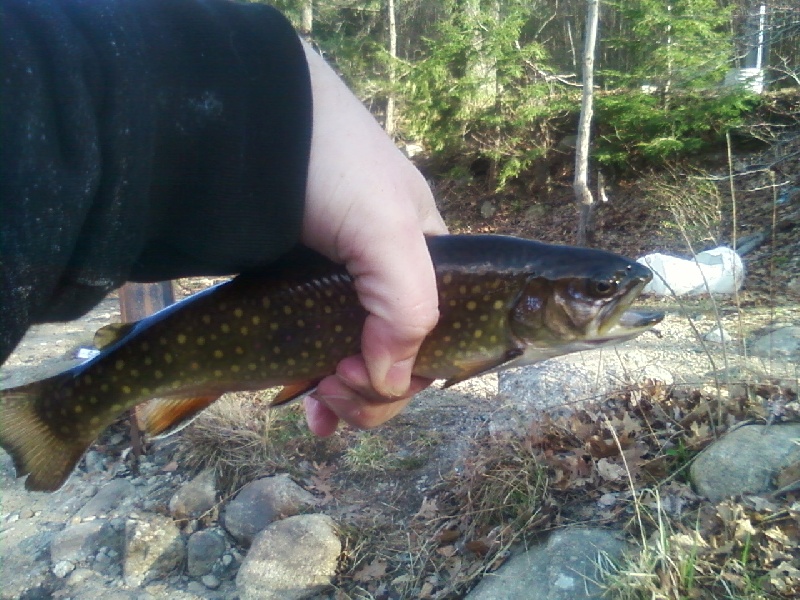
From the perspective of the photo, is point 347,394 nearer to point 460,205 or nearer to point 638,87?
point 638,87

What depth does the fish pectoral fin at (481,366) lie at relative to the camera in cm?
231

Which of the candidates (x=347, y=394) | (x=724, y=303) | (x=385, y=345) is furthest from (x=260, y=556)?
(x=724, y=303)

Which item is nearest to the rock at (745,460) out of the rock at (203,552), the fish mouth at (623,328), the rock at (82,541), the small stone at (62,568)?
the fish mouth at (623,328)

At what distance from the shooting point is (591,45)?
14172 millimetres

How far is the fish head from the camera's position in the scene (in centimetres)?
224

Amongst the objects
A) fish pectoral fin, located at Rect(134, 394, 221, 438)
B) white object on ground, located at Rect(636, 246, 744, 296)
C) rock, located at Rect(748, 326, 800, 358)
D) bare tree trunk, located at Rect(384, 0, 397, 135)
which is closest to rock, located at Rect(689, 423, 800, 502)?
rock, located at Rect(748, 326, 800, 358)

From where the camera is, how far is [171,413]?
246cm

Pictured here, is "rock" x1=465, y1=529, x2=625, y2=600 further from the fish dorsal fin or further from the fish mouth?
the fish dorsal fin

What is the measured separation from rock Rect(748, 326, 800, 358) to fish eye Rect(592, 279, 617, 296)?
15.7ft

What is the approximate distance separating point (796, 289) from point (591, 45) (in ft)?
23.4

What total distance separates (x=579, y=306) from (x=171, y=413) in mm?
1600

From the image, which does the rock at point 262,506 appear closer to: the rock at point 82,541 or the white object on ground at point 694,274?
the rock at point 82,541

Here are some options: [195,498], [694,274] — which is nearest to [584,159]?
[694,274]

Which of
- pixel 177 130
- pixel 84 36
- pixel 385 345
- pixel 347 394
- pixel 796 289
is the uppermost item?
pixel 84 36
